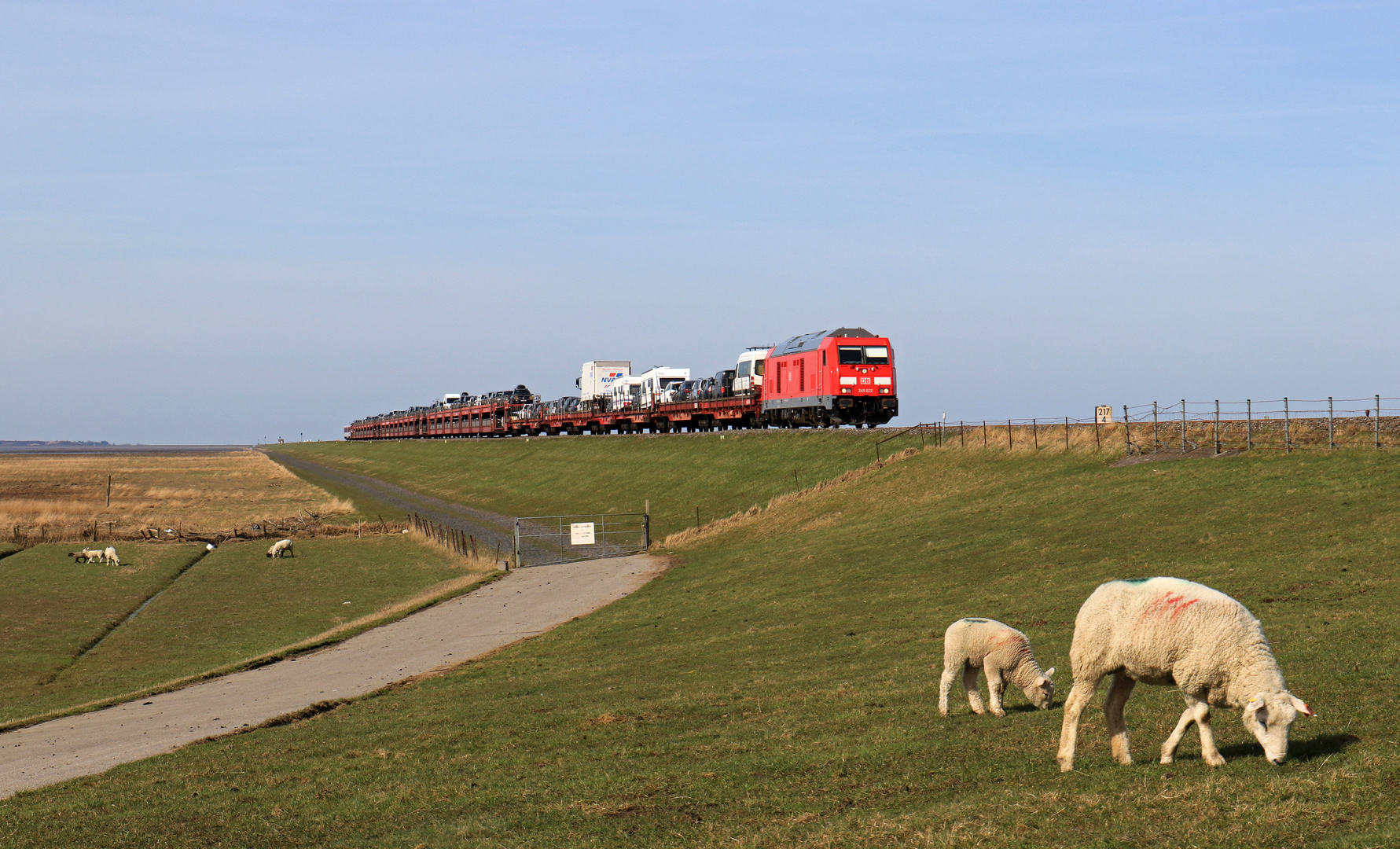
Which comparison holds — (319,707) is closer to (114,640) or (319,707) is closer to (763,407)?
(114,640)

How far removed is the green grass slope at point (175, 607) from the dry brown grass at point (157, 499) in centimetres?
1340

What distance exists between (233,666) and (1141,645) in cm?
2293

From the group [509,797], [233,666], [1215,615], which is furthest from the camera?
[233,666]

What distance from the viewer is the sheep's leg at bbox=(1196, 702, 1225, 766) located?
9.98 metres

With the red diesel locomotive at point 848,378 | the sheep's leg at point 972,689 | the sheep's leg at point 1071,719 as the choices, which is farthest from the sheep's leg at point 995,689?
the red diesel locomotive at point 848,378

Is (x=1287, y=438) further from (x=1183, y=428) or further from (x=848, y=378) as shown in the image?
(x=848, y=378)

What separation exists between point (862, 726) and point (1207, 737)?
480 cm

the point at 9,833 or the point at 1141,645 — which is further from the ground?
the point at 1141,645

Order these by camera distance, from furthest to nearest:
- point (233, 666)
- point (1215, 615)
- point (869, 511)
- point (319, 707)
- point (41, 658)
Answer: point (869, 511), point (41, 658), point (233, 666), point (319, 707), point (1215, 615)

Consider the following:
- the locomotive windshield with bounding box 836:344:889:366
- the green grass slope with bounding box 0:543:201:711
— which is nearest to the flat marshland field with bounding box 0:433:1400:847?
the green grass slope with bounding box 0:543:201:711

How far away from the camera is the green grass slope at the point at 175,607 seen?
27641 millimetres

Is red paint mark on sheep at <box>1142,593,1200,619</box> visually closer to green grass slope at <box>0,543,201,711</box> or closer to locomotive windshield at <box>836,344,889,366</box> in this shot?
green grass slope at <box>0,543,201,711</box>

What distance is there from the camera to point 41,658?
96.9 ft

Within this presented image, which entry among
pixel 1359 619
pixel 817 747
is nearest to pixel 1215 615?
pixel 817 747
